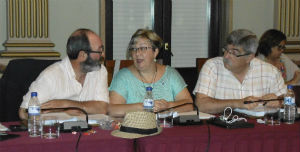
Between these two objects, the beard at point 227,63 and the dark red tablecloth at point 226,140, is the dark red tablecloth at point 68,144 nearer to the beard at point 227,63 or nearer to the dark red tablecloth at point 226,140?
the dark red tablecloth at point 226,140

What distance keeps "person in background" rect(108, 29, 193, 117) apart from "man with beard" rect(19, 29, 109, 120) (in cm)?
12

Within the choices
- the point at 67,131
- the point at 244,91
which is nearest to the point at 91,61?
the point at 67,131

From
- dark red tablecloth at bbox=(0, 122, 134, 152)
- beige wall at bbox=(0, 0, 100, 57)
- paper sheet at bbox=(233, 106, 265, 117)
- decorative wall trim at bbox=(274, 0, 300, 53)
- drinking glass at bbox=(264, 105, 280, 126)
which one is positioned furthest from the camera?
decorative wall trim at bbox=(274, 0, 300, 53)

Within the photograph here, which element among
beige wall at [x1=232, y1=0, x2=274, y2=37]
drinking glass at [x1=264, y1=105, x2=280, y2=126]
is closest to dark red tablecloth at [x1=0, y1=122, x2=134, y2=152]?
drinking glass at [x1=264, y1=105, x2=280, y2=126]

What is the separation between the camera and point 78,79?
11.0 feet

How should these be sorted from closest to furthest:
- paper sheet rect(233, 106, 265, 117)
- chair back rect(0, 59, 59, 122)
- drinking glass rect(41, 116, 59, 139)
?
drinking glass rect(41, 116, 59, 139) < paper sheet rect(233, 106, 265, 117) < chair back rect(0, 59, 59, 122)

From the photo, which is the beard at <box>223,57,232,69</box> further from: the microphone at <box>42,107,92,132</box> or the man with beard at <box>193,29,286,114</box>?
the microphone at <box>42,107,92,132</box>

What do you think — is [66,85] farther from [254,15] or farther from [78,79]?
[254,15]

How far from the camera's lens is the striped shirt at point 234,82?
354cm

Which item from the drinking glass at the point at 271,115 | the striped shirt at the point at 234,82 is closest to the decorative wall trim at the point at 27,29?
the striped shirt at the point at 234,82

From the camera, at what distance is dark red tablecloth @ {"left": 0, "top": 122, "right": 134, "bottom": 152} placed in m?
2.17

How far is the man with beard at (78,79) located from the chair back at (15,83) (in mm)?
237

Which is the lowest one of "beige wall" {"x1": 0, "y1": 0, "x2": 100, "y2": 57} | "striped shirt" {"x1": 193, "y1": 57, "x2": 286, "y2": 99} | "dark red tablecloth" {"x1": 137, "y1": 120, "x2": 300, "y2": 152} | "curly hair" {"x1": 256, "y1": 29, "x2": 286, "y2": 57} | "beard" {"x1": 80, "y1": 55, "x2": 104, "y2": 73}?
"dark red tablecloth" {"x1": 137, "y1": 120, "x2": 300, "y2": 152}

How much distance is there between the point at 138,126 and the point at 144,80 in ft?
3.73
